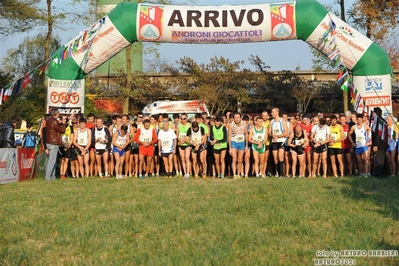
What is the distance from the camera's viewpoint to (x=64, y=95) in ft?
49.4

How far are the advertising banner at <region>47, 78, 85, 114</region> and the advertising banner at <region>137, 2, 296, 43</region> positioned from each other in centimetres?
243

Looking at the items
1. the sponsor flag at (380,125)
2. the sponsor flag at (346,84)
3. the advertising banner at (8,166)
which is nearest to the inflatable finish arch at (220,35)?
the sponsor flag at (346,84)

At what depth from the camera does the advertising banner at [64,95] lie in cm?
1502

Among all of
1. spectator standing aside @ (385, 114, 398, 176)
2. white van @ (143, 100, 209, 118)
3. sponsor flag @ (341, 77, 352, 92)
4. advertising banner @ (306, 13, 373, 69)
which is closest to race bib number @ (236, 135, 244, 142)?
sponsor flag @ (341, 77, 352, 92)

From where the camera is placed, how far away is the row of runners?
13344mm

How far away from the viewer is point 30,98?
1224 inches

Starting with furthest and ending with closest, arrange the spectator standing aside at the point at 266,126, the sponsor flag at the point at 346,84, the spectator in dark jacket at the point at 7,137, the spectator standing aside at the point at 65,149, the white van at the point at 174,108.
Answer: the white van at the point at 174,108 < the spectator in dark jacket at the point at 7,137 < the spectator standing aside at the point at 65,149 < the sponsor flag at the point at 346,84 < the spectator standing aside at the point at 266,126

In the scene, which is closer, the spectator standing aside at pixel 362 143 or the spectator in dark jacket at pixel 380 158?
the spectator in dark jacket at pixel 380 158

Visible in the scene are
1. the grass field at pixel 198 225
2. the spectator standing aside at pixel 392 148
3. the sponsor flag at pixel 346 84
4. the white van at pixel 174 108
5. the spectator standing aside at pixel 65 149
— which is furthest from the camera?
the white van at pixel 174 108

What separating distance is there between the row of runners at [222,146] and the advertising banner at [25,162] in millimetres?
857

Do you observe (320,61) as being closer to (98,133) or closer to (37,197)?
(98,133)

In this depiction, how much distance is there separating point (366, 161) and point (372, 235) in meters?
7.72

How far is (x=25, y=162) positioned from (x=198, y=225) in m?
8.80

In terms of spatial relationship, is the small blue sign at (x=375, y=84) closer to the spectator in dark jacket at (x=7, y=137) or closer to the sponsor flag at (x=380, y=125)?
A: the sponsor flag at (x=380, y=125)
